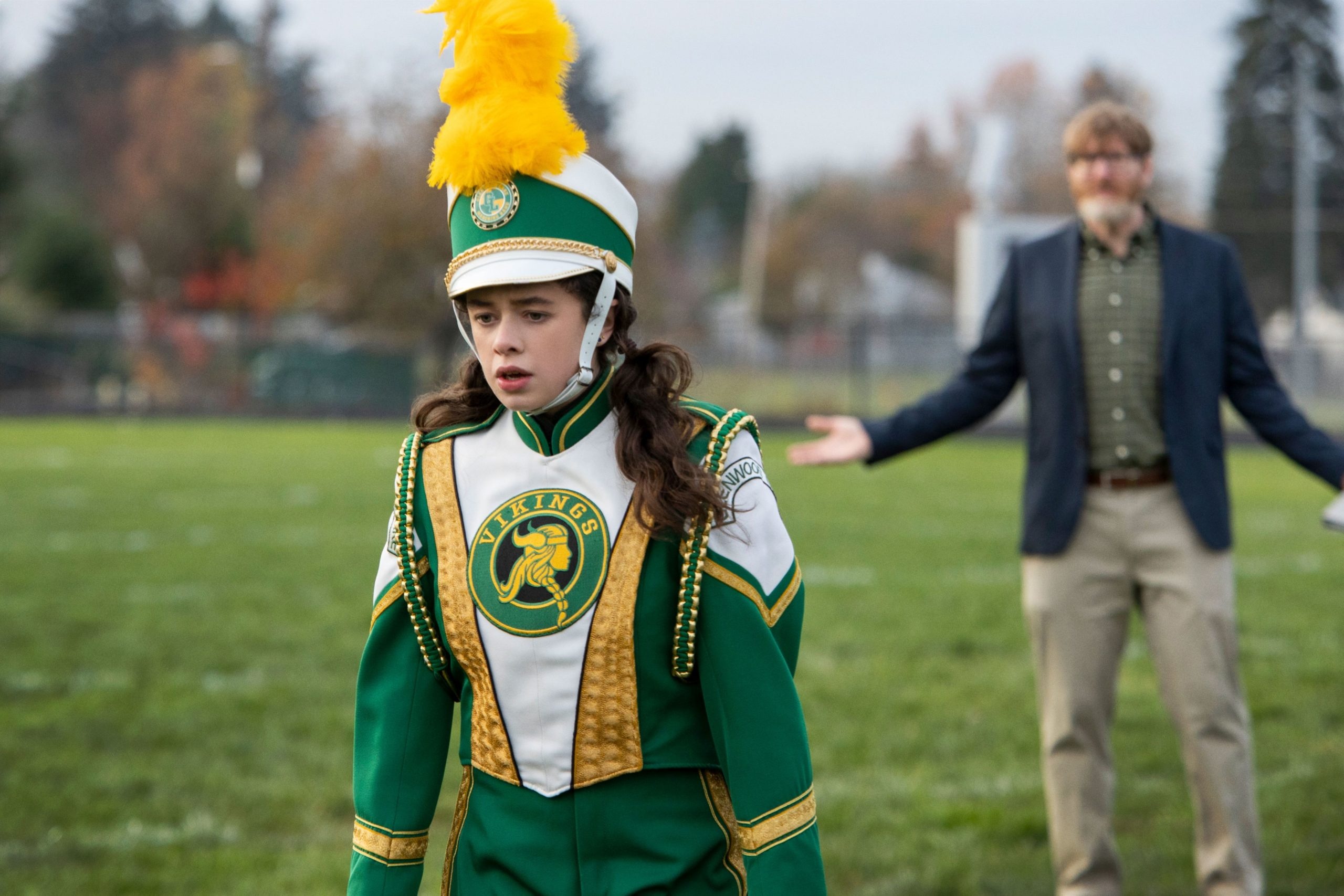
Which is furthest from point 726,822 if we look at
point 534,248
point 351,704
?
point 351,704

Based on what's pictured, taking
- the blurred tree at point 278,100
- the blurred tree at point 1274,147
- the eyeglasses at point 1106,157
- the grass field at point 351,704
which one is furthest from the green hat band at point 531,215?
the blurred tree at point 278,100

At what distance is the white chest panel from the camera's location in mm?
2170

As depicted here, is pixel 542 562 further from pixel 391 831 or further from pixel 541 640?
pixel 391 831

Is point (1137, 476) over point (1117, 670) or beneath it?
over

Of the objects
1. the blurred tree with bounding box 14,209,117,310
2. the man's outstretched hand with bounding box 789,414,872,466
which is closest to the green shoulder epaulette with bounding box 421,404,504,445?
the man's outstretched hand with bounding box 789,414,872,466

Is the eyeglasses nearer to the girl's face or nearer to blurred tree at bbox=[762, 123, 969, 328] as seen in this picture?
the girl's face

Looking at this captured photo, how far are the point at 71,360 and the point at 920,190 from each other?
137 feet

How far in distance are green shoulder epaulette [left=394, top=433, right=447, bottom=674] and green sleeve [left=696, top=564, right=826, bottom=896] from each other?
43cm

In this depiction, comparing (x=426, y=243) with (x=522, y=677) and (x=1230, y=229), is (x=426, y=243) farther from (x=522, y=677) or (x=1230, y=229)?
(x=522, y=677)

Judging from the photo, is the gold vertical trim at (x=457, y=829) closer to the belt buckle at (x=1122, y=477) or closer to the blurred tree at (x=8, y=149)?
the belt buckle at (x=1122, y=477)

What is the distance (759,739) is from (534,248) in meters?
0.78

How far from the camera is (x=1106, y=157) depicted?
14.0ft

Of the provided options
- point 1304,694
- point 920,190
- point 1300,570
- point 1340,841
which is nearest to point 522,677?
point 1340,841

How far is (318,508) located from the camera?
14.2m
